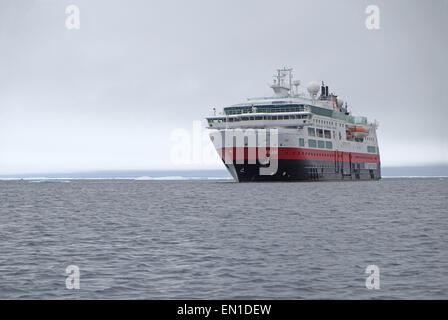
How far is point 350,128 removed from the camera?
12812 centimetres

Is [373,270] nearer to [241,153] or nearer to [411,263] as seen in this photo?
[411,263]

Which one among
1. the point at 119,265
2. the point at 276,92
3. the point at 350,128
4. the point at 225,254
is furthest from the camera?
the point at 350,128

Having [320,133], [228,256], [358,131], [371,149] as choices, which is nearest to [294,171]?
[320,133]

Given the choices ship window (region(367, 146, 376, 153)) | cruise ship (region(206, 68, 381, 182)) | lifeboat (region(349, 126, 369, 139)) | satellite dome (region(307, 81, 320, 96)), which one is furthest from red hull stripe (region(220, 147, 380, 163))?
ship window (region(367, 146, 376, 153))

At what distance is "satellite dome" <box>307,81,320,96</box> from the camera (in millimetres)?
128750

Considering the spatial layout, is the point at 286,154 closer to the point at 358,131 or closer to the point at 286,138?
the point at 286,138

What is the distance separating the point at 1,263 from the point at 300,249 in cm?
1184

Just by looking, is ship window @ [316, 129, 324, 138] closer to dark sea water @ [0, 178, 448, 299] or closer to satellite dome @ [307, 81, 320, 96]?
satellite dome @ [307, 81, 320, 96]

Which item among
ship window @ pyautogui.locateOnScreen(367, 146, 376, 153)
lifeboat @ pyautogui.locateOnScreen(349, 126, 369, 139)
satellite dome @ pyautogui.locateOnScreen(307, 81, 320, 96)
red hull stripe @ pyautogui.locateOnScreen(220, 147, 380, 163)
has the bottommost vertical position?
red hull stripe @ pyautogui.locateOnScreen(220, 147, 380, 163)

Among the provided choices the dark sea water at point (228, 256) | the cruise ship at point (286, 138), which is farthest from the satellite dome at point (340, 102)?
the dark sea water at point (228, 256)

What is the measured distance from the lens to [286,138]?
315 ft

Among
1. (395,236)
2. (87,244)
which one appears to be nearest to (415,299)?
(395,236)

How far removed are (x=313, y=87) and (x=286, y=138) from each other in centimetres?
3600
